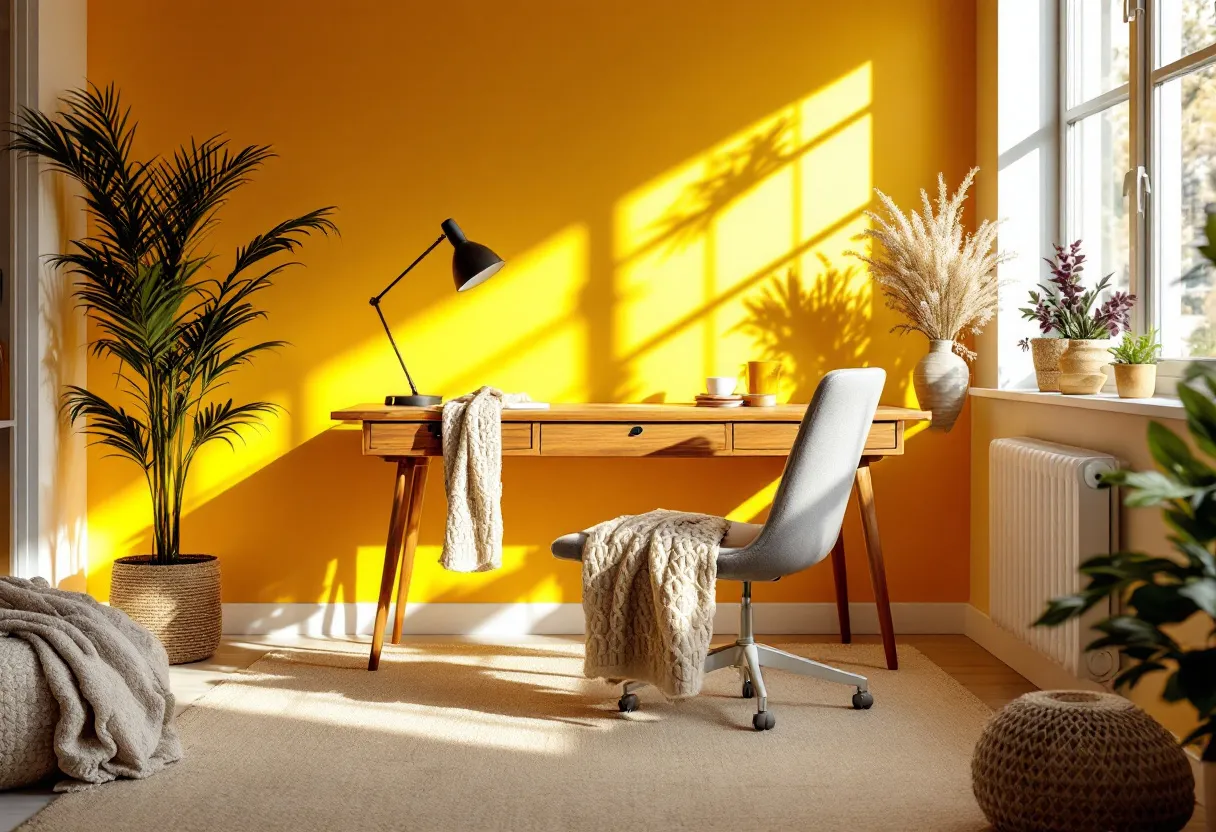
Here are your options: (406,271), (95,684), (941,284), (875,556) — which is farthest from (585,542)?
(941,284)

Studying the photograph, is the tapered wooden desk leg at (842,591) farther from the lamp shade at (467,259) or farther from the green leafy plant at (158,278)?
the green leafy plant at (158,278)

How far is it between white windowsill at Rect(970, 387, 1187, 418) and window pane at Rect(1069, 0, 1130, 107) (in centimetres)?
93

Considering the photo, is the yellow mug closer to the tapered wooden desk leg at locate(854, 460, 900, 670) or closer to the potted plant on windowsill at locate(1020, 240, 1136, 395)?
the tapered wooden desk leg at locate(854, 460, 900, 670)

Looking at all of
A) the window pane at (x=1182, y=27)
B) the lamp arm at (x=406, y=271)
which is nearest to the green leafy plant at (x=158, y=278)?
the lamp arm at (x=406, y=271)

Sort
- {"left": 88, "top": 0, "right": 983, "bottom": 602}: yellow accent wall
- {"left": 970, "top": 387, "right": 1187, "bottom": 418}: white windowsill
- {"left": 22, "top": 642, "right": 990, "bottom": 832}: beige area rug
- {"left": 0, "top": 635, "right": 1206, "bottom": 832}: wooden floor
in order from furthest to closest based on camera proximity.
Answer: {"left": 88, "top": 0, "right": 983, "bottom": 602}: yellow accent wall < {"left": 0, "top": 635, "right": 1206, "bottom": 832}: wooden floor < {"left": 970, "top": 387, "right": 1187, "bottom": 418}: white windowsill < {"left": 22, "top": 642, "right": 990, "bottom": 832}: beige area rug

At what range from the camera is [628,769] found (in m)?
2.53

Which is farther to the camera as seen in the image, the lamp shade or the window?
the lamp shade

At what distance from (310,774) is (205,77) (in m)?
2.41

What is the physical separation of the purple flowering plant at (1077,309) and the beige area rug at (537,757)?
101 cm

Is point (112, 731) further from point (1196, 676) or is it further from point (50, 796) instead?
point (1196, 676)

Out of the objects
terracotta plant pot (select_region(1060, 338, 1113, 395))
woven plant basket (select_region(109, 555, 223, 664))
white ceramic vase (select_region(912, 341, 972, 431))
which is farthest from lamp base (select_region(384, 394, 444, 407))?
terracotta plant pot (select_region(1060, 338, 1113, 395))

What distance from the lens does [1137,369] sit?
281 cm

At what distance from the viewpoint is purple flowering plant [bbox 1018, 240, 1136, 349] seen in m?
3.06

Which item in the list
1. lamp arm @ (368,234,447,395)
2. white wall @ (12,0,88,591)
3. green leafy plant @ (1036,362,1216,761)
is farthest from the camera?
lamp arm @ (368,234,447,395)
